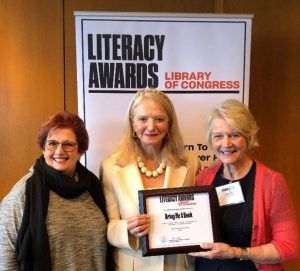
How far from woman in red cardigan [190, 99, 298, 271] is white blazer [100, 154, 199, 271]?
0.22 meters

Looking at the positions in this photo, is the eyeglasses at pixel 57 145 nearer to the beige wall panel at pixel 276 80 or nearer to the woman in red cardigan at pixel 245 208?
the woman in red cardigan at pixel 245 208

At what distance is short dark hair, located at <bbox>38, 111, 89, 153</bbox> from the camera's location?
5.59 feet

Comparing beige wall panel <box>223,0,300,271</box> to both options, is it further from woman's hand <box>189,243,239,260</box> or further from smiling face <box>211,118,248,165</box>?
woman's hand <box>189,243,239,260</box>

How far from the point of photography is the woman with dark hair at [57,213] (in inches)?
61.9

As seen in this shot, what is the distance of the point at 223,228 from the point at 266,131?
1665 mm

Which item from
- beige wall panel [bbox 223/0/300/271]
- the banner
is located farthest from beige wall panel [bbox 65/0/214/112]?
the banner

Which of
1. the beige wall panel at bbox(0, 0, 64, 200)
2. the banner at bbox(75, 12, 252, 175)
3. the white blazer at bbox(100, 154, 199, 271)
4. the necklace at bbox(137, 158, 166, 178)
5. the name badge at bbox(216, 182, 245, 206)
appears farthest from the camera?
the beige wall panel at bbox(0, 0, 64, 200)

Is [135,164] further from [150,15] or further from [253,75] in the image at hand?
[253,75]

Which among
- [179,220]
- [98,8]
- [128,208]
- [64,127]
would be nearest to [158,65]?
[98,8]

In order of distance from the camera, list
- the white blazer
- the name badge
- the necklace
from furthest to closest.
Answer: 1. the necklace
2. the white blazer
3. the name badge

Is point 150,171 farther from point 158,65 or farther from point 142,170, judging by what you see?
point 158,65

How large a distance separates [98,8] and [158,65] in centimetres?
88

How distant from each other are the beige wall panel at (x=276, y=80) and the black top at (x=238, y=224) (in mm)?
1523

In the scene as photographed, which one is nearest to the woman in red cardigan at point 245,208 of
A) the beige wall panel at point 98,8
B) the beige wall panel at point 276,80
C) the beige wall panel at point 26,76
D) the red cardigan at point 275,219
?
the red cardigan at point 275,219
